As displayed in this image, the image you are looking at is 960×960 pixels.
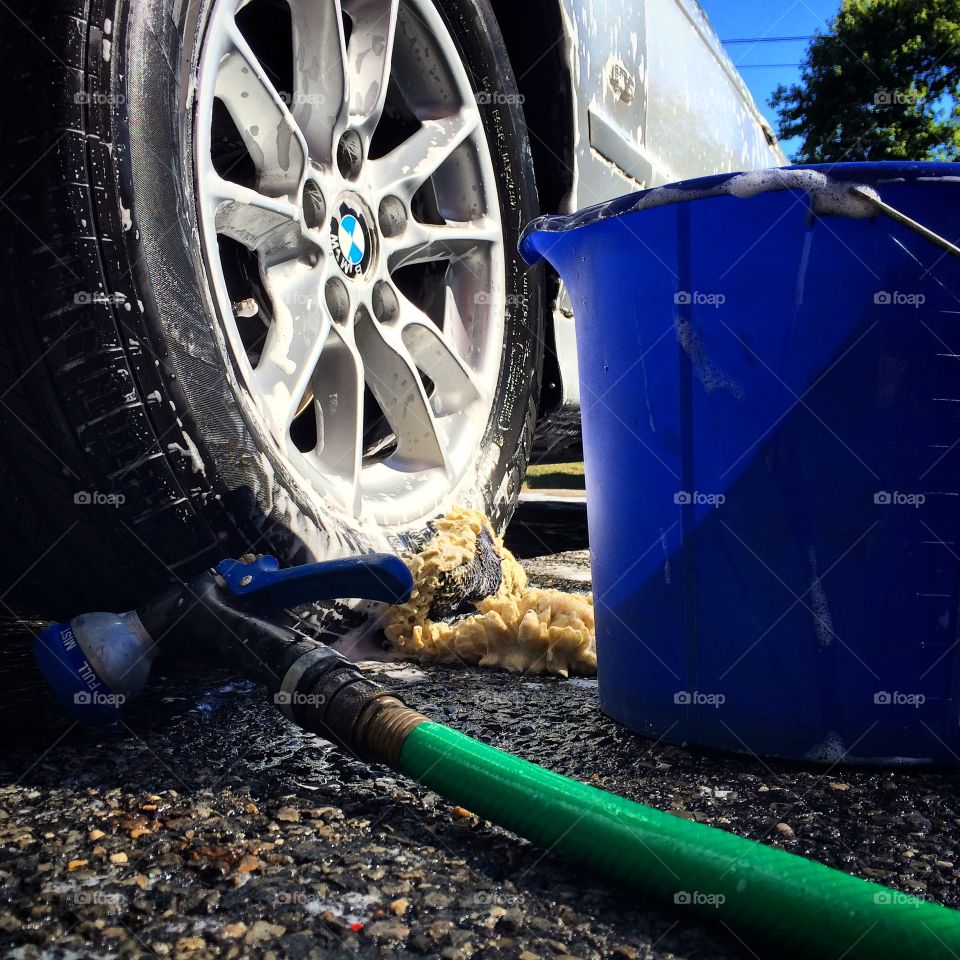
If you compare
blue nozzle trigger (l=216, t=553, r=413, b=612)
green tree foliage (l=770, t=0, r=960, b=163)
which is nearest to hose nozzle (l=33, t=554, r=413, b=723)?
blue nozzle trigger (l=216, t=553, r=413, b=612)

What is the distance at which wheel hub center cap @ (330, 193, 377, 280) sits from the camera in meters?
1.60

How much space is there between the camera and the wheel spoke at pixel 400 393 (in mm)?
1715

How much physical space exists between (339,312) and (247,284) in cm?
17

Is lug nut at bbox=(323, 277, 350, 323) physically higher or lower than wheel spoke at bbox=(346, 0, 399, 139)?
lower

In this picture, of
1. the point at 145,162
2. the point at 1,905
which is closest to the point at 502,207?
the point at 145,162

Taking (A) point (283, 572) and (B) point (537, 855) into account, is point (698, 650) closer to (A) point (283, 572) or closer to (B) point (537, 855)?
(B) point (537, 855)

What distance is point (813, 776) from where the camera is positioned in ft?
3.28

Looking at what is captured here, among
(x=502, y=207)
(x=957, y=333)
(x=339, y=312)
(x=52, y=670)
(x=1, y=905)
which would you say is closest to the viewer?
(x=1, y=905)

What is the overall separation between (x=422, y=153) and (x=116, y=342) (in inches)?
34.8

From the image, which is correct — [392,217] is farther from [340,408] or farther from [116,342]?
[116,342]

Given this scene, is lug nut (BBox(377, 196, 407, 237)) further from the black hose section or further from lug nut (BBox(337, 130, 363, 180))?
the black hose section

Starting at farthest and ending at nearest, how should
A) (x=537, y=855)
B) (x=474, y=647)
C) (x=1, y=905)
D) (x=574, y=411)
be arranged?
(x=574, y=411) → (x=474, y=647) → (x=537, y=855) → (x=1, y=905)

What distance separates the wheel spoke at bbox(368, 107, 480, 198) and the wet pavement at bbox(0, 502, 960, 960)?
1.01 meters

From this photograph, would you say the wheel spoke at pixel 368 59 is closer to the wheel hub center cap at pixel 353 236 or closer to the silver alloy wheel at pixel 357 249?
the silver alloy wheel at pixel 357 249
